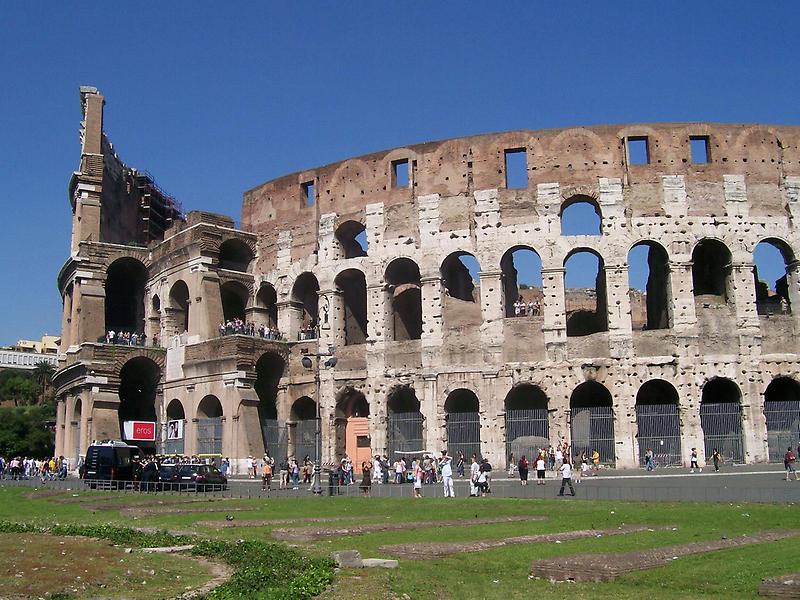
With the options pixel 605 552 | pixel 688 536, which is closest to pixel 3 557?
pixel 605 552

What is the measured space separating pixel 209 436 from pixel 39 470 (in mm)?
10553

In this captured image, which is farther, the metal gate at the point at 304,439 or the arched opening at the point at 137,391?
the arched opening at the point at 137,391

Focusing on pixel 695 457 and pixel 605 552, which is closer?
pixel 605 552

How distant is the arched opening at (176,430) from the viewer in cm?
3919

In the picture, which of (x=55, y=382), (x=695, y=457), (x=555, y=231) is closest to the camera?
(x=695, y=457)

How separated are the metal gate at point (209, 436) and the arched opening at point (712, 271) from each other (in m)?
20.2

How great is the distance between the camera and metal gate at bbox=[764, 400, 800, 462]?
107 ft

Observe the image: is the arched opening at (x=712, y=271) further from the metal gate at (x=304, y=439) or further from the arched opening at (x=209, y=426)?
the arched opening at (x=209, y=426)

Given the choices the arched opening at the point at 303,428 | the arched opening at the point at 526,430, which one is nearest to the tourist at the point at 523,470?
the arched opening at the point at 526,430

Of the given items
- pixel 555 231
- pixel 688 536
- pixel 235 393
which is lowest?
pixel 688 536

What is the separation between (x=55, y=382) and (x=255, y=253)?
13.5 m

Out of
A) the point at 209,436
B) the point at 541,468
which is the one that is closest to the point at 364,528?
the point at 541,468

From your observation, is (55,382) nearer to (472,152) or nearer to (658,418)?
(472,152)

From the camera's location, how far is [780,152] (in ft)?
115
